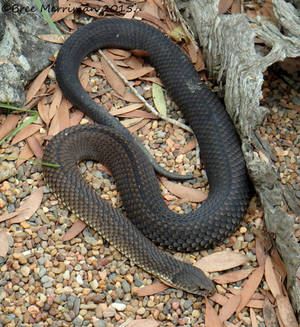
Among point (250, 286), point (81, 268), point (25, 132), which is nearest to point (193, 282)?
point (250, 286)

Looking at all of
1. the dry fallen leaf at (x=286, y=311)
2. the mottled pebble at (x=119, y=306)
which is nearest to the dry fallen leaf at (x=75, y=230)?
the mottled pebble at (x=119, y=306)

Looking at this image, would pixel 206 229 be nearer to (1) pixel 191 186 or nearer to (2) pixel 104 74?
(1) pixel 191 186

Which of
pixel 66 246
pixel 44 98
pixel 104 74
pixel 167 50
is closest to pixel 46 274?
pixel 66 246

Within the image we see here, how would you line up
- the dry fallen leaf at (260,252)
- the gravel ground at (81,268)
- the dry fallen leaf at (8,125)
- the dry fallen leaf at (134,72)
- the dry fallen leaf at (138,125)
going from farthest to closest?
the dry fallen leaf at (134,72)
the dry fallen leaf at (138,125)
the dry fallen leaf at (8,125)
the dry fallen leaf at (260,252)
the gravel ground at (81,268)

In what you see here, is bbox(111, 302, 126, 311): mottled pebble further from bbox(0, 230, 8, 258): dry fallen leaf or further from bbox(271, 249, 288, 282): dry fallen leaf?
bbox(271, 249, 288, 282): dry fallen leaf

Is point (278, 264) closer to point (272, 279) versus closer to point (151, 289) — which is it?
point (272, 279)

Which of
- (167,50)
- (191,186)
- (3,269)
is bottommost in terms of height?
Result: (3,269)

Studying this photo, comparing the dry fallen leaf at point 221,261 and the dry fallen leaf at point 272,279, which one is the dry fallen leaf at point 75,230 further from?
the dry fallen leaf at point 272,279
